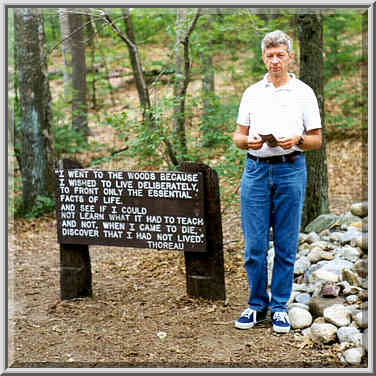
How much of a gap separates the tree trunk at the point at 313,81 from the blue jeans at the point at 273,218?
8.82ft

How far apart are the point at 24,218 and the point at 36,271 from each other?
110 inches

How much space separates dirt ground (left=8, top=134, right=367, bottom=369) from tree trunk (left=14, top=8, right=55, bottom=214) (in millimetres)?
2528

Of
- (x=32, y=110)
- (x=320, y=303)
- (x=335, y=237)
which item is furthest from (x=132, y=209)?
(x=32, y=110)

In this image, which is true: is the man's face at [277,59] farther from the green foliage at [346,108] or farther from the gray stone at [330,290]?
the green foliage at [346,108]

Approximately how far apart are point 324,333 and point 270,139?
1.49 meters

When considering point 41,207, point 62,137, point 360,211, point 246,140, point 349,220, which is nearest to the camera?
point 246,140

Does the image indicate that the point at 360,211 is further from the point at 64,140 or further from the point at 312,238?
the point at 64,140

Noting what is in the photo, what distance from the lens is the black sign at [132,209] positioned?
4480 mm

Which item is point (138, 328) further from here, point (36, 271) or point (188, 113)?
point (188, 113)

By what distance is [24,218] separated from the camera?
895cm

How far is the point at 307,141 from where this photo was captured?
3.70 metres

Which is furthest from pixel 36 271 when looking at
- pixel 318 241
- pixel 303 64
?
pixel 303 64

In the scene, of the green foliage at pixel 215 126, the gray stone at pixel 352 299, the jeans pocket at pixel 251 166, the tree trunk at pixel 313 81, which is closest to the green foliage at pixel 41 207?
the green foliage at pixel 215 126

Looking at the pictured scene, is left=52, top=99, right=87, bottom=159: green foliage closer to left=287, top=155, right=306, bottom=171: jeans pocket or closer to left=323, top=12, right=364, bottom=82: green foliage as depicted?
left=323, top=12, right=364, bottom=82: green foliage
